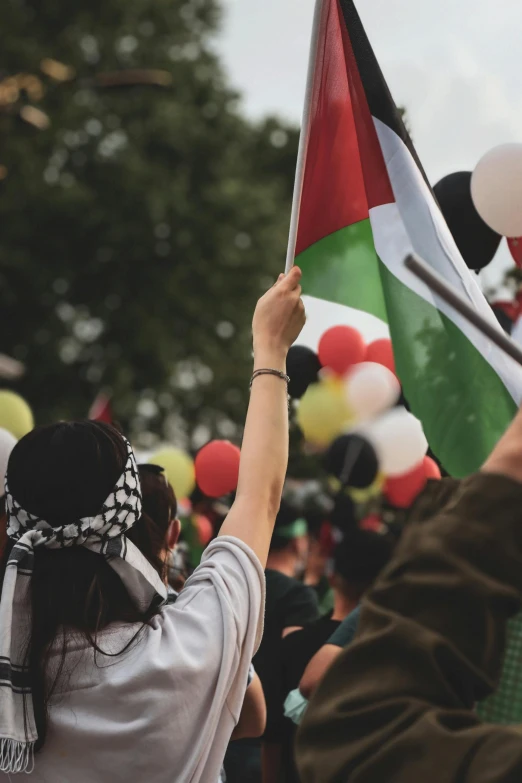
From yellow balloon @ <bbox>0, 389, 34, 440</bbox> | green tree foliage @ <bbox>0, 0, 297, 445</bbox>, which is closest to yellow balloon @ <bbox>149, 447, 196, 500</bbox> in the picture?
yellow balloon @ <bbox>0, 389, 34, 440</bbox>

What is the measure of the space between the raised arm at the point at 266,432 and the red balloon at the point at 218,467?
7.63 ft

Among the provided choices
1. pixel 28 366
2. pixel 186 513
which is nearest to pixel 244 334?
pixel 28 366

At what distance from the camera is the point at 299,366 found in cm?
367

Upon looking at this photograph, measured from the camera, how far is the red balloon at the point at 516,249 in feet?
10.2

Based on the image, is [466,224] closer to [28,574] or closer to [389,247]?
[389,247]

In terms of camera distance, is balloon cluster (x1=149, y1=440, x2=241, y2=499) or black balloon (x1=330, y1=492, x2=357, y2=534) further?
Result: black balloon (x1=330, y1=492, x2=357, y2=534)

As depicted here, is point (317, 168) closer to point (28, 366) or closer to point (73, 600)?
point (73, 600)

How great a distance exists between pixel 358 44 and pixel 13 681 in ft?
6.08

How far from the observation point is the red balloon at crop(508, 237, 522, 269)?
3.12 meters

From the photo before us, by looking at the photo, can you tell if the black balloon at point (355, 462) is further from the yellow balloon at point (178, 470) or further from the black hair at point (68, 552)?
the black hair at point (68, 552)

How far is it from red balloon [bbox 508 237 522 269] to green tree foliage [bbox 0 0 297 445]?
12.4 meters

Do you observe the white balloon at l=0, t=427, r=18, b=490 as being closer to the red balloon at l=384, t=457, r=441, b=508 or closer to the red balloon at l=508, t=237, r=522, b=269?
the red balloon at l=508, t=237, r=522, b=269

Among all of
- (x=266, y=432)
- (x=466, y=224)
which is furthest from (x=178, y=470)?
(x=266, y=432)

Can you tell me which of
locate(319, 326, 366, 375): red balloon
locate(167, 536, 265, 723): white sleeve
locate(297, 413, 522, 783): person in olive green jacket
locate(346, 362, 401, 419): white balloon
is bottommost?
locate(167, 536, 265, 723): white sleeve
